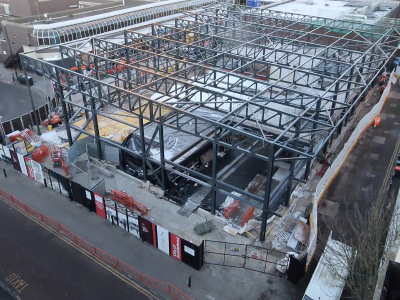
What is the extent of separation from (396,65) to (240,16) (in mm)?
23822

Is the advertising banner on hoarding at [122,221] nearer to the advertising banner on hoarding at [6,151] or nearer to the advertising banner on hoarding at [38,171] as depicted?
the advertising banner on hoarding at [38,171]

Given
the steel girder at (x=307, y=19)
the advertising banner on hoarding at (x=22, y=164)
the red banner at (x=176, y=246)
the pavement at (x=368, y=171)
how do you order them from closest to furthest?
the red banner at (x=176, y=246)
the pavement at (x=368, y=171)
the advertising banner on hoarding at (x=22, y=164)
the steel girder at (x=307, y=19)

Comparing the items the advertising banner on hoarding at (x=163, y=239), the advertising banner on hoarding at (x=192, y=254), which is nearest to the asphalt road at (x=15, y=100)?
the advertising banner on hoarding at (x=163, y=239)

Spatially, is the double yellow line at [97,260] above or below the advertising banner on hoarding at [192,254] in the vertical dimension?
below

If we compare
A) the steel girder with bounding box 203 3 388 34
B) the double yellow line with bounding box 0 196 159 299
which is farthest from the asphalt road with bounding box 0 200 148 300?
the steel girder with bounding box 203 3 388 34

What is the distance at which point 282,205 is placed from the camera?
25.8 m

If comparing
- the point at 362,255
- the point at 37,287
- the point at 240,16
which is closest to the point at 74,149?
the point at 37,287

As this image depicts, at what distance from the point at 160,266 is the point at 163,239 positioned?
5.08 ft

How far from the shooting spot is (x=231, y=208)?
82.6 ft

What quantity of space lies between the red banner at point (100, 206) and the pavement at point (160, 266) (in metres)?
0.38

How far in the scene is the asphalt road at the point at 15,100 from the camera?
4008cm

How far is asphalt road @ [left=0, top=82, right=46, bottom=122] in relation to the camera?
132ft

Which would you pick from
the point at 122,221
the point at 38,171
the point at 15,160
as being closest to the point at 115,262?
the point at 122,221

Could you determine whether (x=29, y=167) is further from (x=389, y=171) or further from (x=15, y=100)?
(x=389, y=171)
